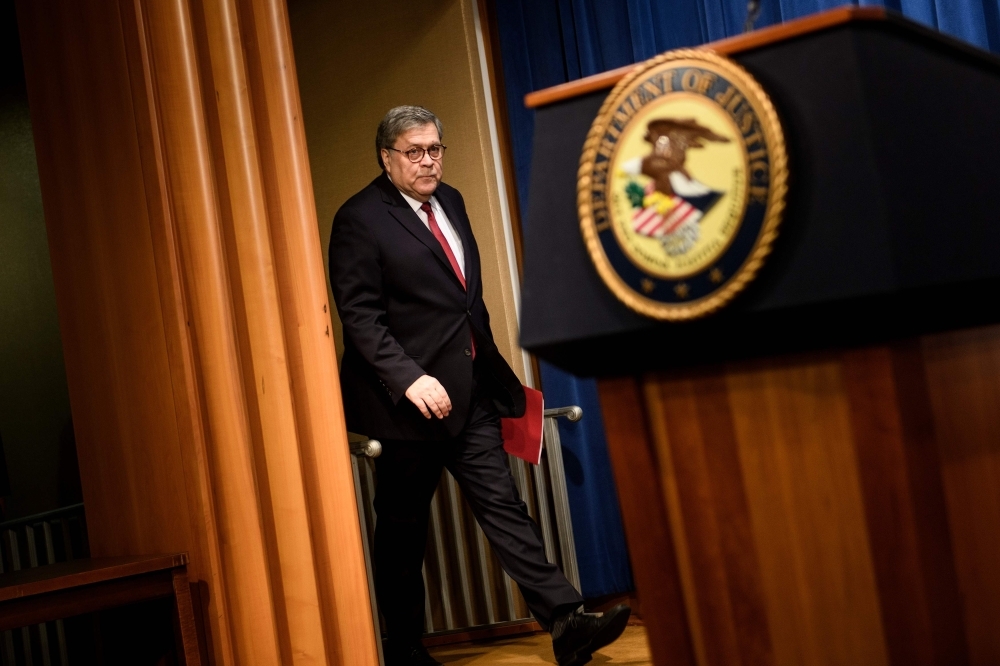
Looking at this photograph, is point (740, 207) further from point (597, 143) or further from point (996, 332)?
point (996, 332)

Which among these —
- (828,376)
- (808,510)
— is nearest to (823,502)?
(808,510)

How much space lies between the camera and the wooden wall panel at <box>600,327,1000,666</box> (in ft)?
3.01

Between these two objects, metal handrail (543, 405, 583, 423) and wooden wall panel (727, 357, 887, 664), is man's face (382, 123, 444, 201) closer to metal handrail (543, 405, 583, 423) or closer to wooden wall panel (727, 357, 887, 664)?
metal handrail (543, 405, 583, 423)

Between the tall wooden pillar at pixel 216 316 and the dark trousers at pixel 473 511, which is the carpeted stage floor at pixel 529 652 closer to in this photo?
the dark trousers at pixel 473 511

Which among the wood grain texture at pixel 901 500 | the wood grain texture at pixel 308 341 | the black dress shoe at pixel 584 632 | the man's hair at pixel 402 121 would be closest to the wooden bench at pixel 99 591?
the wood grain texture at pixel 308 341

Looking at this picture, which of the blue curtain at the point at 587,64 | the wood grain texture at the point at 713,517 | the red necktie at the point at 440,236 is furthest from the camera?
the blue curtain at the point at 587,64

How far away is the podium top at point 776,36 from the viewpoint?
898 mm

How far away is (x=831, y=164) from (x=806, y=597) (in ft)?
1.34

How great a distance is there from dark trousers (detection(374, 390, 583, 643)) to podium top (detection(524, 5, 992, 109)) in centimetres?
170

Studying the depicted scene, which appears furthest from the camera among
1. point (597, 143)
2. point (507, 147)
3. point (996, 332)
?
point (507, 147)

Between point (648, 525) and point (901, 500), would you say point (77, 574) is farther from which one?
point (901, 500)

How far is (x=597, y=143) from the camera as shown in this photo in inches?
39.6

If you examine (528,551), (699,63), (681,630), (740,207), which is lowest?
(528,551)

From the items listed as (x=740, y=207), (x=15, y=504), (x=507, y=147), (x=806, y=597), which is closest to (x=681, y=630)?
(x=806, y=597)
